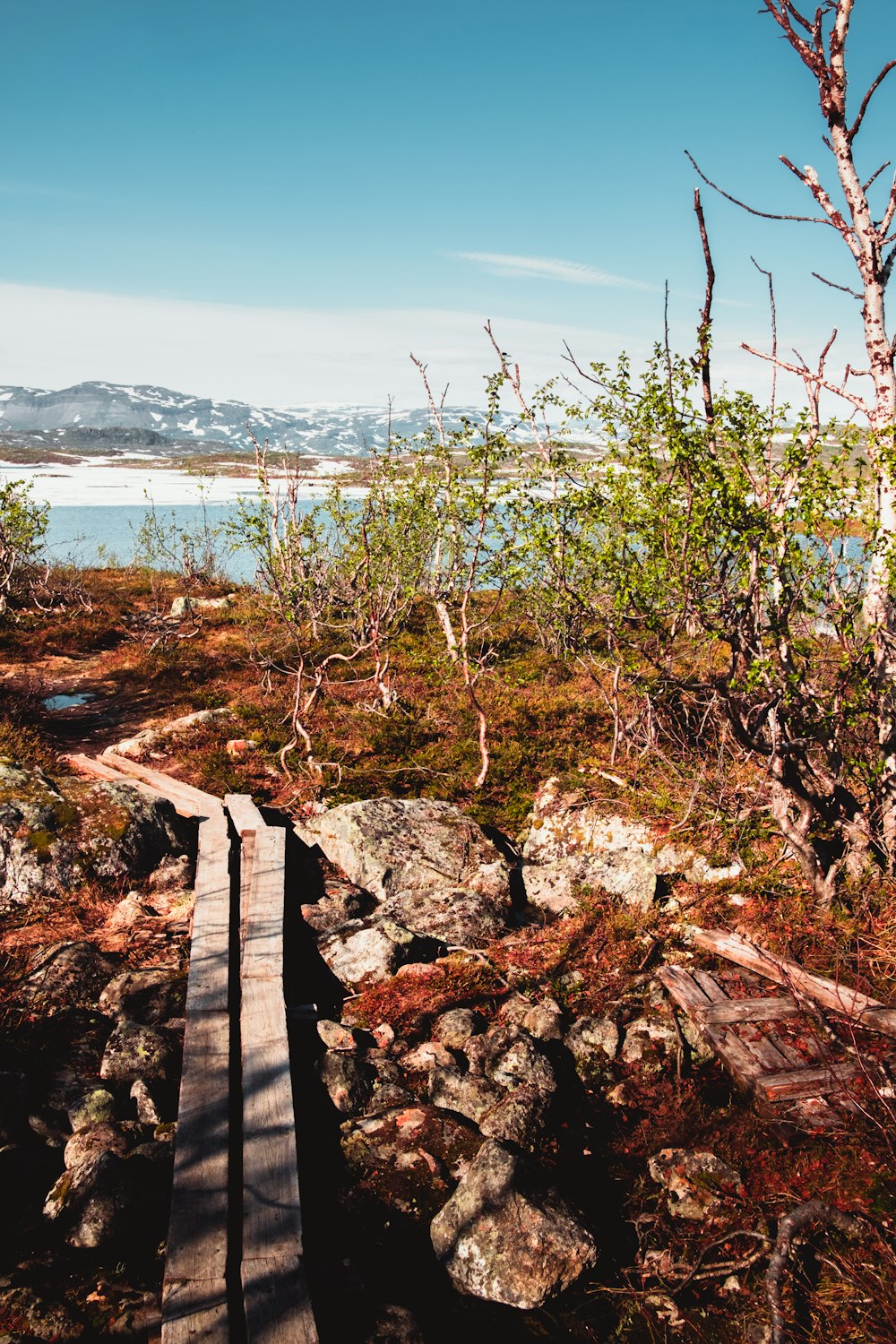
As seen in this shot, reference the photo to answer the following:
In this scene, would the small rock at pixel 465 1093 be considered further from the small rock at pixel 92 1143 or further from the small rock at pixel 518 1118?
the small rock at pixel 92 1143

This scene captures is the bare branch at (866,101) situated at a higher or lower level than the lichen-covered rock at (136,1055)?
higher

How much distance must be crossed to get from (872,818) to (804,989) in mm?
2047

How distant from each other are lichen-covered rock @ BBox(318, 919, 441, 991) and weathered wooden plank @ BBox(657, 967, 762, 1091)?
237cm

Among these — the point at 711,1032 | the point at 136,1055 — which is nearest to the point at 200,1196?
the point at 136,1055

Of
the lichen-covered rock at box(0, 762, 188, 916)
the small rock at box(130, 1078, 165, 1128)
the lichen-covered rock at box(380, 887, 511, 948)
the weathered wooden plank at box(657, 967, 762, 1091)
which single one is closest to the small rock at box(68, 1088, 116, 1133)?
the small rock at box(130, 1078, 165, 1128)

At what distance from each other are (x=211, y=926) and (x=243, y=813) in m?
2.53

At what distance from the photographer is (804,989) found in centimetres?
680

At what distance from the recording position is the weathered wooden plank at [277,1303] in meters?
3.89

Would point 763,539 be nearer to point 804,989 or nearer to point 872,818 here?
point 872,818

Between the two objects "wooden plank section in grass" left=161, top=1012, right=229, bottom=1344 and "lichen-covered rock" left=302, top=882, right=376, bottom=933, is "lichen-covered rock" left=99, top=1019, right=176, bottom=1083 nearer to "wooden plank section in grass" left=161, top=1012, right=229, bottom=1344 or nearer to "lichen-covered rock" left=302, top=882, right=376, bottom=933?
"wooden plank section in grass" left=161, top=1012, right=229, bottom=1344

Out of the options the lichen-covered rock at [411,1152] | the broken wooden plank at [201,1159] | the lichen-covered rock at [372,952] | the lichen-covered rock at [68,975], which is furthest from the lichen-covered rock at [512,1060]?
the lichen-covered rock at [68,975]

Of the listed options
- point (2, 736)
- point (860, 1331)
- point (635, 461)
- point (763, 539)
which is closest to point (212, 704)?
point (2, 736)

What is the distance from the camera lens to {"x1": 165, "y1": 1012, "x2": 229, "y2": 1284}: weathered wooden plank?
168 inches

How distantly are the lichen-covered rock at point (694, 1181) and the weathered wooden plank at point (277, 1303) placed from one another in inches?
96.5
